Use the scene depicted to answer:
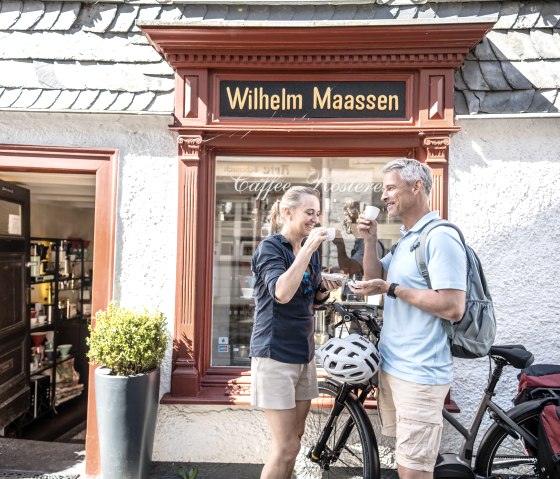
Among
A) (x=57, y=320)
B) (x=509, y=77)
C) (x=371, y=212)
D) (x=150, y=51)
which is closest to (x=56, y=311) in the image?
(x=57, y=320)

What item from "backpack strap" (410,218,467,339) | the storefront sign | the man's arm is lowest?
the man's arm

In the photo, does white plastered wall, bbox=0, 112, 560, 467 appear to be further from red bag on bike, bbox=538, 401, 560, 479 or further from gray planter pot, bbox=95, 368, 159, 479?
red bag on bike, bbox=538, 401, 560, 479

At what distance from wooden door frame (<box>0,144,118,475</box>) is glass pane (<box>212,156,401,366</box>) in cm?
84

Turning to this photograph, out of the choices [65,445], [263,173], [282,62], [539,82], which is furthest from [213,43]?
[65,445]

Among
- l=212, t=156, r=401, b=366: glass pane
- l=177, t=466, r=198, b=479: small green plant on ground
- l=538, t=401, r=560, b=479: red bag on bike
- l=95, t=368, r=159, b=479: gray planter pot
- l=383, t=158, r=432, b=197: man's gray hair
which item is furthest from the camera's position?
l=212, t=156, r=401, b=366: glass pane

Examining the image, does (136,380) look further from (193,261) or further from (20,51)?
(20,51)

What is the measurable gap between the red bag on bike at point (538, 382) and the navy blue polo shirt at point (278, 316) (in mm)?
1426

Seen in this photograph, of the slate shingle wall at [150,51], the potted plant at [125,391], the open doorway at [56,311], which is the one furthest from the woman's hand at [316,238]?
the open doorway at [56,311]

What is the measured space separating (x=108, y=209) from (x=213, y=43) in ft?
4.94

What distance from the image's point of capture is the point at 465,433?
325cm

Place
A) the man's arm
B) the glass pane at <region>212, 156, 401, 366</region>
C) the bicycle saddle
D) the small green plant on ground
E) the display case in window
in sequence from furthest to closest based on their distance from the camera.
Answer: the display case in window < the glass pane at <region>212, 156, 401, 366</region> < the small green plant on ground < the bicycle saddle < the man's arm

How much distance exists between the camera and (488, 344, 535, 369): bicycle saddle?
3082mm

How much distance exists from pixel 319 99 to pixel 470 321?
220 cm

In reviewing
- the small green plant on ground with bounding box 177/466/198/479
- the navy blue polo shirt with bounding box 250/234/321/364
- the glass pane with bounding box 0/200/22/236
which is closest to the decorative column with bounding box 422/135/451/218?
the navy blue polo shirt with bounding box 250/234/321/364
